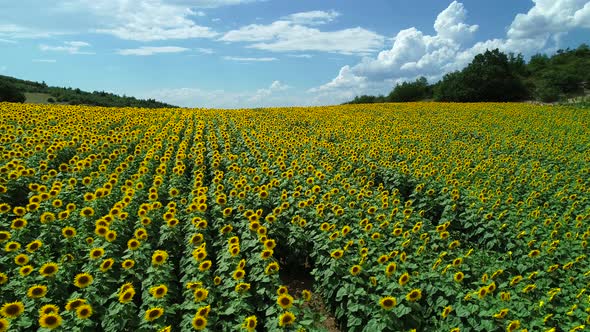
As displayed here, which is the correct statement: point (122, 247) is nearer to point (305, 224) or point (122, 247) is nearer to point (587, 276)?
point (305, 224)

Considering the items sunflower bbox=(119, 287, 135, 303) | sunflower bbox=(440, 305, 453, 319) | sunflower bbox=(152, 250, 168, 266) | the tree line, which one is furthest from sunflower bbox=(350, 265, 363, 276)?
the tree line

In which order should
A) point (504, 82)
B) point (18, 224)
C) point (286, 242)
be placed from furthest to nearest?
point (504, 82)
point (286, 242)
point (18, 224)

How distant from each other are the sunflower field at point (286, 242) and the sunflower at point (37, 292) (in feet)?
0.06

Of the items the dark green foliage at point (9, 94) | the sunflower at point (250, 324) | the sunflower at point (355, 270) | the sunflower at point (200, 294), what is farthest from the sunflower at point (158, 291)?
the dark green foliage at point (9, 94)

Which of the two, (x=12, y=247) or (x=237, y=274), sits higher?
(x=12, y=247)

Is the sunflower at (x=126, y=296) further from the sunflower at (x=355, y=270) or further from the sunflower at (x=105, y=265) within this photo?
the sunflower at (x=355, y=270)

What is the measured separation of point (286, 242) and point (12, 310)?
13.0 ft

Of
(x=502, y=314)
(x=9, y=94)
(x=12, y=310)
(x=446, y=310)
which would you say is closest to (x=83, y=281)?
(x=12, y=310)

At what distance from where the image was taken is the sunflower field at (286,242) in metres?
4.18

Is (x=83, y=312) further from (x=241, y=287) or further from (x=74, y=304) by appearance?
(x=241, y=287)

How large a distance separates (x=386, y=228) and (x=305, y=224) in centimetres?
134

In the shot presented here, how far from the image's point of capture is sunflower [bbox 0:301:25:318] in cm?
381

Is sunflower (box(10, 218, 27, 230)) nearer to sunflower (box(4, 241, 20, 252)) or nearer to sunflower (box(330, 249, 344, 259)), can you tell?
sunflower (box(4, 241, 20, 252))

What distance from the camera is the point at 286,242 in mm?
6758
